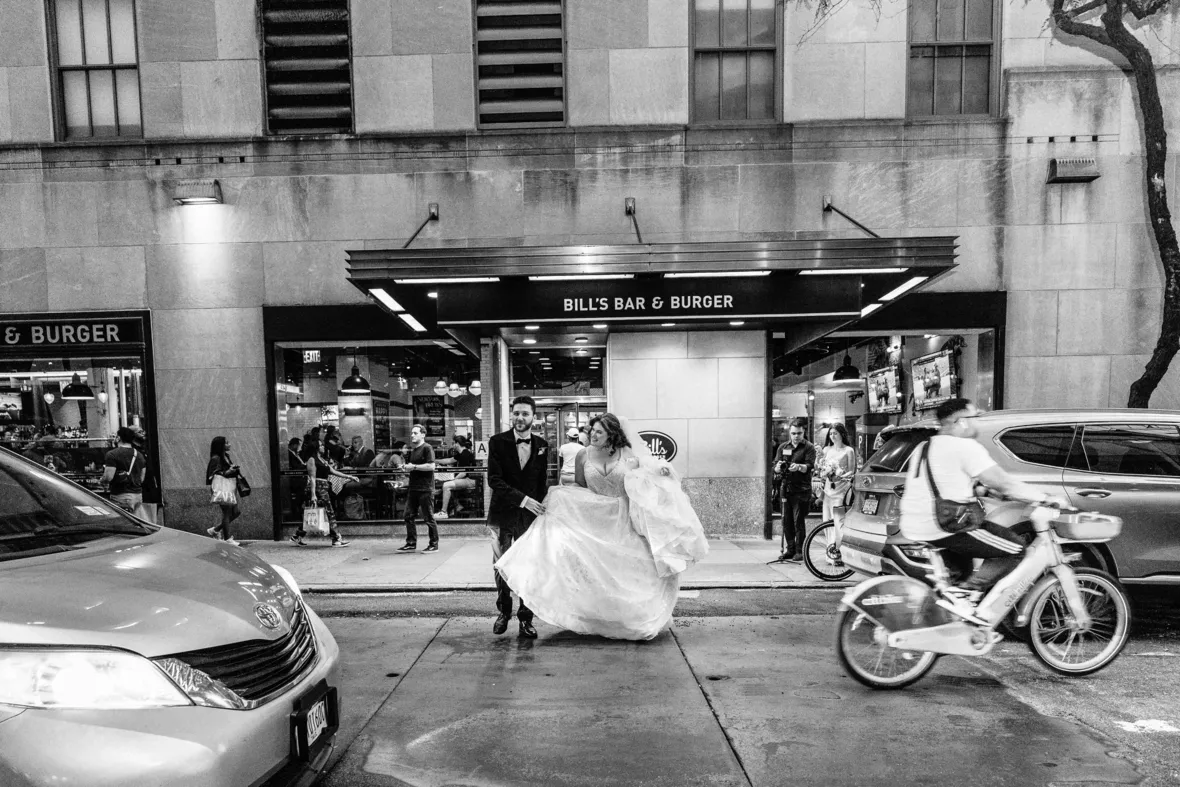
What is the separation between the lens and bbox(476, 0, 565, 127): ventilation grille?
10.3 m

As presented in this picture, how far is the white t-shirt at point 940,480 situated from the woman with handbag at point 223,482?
8839mm

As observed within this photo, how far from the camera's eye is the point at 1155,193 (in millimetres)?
9562

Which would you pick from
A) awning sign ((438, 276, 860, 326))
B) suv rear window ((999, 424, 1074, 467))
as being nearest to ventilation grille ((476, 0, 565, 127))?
awning sign ((438, 276, 860, 326))

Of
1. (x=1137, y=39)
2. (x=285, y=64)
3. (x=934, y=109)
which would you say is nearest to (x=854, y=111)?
(x=934, y=109)

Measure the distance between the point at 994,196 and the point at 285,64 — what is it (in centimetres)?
1154

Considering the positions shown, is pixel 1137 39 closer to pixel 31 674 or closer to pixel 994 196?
pixel 994 196

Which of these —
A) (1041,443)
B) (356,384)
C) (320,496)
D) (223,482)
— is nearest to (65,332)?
(223,482)

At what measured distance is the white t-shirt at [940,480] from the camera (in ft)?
13.9

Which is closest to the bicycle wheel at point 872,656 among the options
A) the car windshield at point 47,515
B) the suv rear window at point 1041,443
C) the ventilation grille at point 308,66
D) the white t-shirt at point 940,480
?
the white t-shirt at point 940,480

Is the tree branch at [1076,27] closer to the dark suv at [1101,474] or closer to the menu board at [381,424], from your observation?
the dark suv at [1101,474]

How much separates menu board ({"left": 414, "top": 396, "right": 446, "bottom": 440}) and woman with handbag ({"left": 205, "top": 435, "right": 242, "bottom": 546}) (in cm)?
288

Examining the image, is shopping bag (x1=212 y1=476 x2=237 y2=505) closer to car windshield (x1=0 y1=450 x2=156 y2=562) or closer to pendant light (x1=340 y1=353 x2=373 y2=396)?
pendant light (x1=340 y1=353 x2=373 y2=396)

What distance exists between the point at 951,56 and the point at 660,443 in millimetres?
7822

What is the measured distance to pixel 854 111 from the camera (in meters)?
10.1
